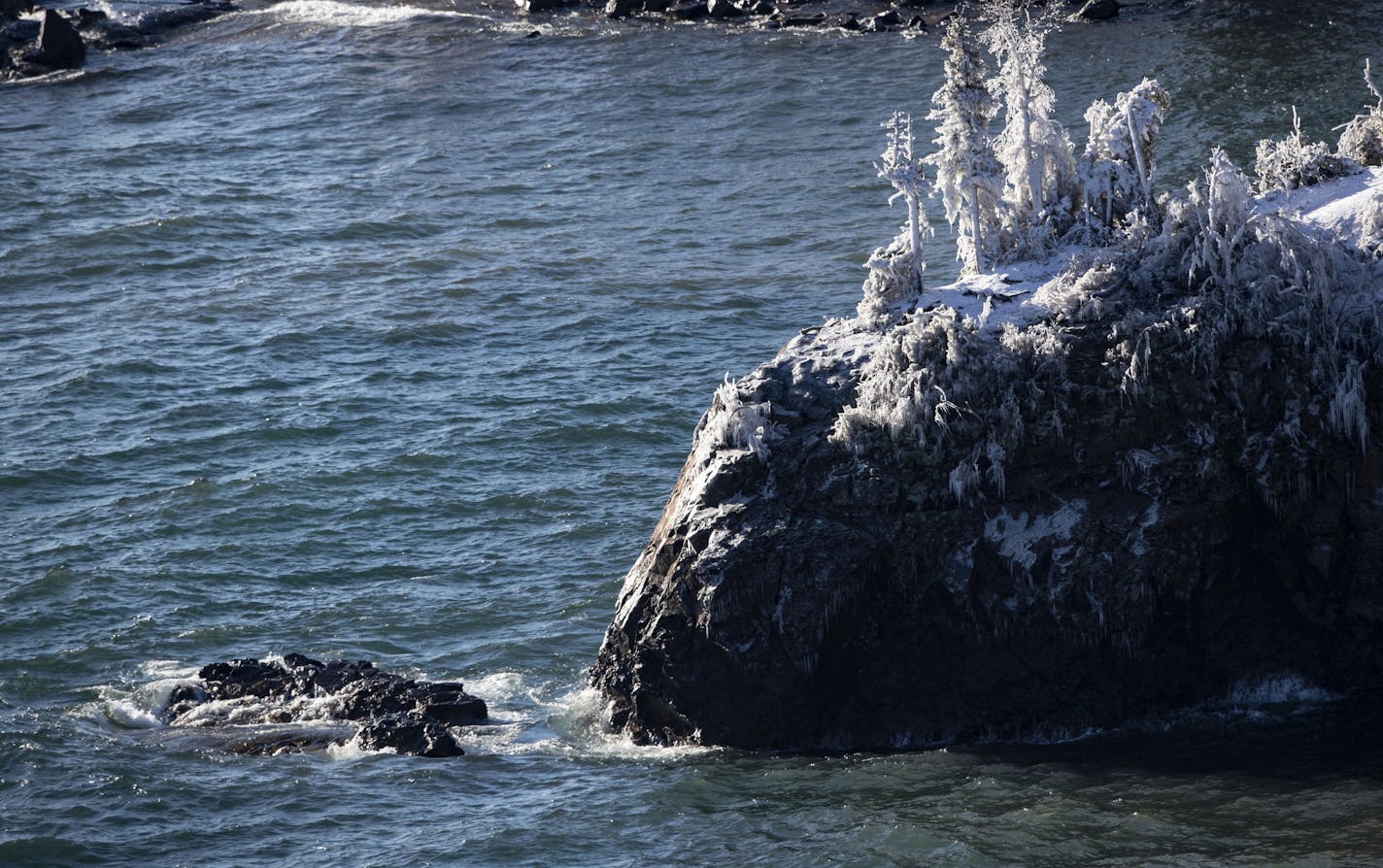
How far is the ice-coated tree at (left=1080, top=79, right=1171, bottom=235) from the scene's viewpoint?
76.9ft

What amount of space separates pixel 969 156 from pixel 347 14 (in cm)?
5375

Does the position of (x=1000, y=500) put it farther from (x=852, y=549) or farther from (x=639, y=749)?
(x=639, y=749)

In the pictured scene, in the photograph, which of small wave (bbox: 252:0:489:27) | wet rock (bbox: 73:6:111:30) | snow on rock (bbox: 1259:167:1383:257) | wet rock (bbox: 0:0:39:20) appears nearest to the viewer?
snow on rock (bbox: 1259:167:1383:257)

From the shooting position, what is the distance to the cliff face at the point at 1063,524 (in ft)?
67.8

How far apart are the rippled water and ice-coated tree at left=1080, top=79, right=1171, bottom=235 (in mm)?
7291

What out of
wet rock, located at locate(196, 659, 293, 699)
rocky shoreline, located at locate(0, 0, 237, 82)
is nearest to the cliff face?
wet rock, located at locate(196, 659, 293, 699)

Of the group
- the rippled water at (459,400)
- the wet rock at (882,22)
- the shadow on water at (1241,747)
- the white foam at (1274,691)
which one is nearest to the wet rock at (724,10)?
the rippled water at (459,400)

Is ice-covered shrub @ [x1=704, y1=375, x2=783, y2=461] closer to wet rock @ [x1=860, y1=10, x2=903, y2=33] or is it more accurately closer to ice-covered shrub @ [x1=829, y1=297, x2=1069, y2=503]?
ice-covered shrub @ [x1=829, y1=297, x2=1069, y2=503]

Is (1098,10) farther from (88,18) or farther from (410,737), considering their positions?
(410,737)

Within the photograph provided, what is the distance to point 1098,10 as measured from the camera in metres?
57.9

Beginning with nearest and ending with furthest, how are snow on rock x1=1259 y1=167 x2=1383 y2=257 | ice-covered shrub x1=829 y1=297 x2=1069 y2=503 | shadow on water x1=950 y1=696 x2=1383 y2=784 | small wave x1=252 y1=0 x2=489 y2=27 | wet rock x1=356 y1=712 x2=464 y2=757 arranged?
shadow on water x1=950 y1=696 x2=1383 y2=784 < ice-covered shrub x1=829 y1=297 x2=1069 y2=503 < snow on rock x1=1259 y1=167 x2=1383 y2=257 < wet rock x1=356 y1=712 x2=464 y2=757 < small wave x1=252 y1=0 x2=489 y2=27


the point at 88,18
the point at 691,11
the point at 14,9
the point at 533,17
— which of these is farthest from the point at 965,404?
the point at 14,9

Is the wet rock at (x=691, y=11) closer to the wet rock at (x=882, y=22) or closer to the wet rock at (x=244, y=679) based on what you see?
the wet rock at (x=882, y=22)

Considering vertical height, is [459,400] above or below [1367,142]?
below
